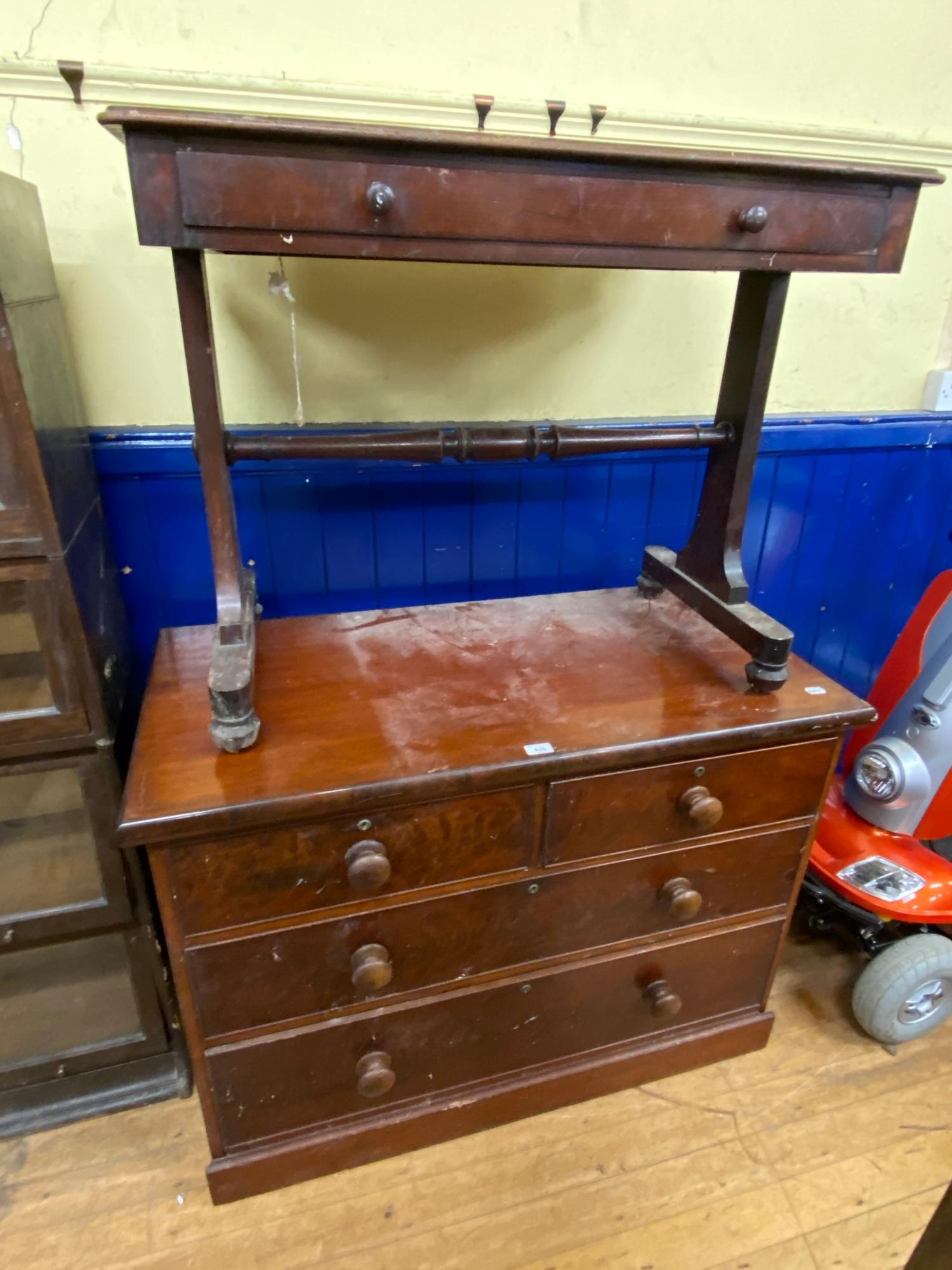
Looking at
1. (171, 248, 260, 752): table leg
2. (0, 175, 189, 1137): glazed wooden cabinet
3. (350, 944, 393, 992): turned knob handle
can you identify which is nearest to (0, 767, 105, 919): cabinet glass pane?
(0, 175, 189, 1137): glazed wooden cabinet

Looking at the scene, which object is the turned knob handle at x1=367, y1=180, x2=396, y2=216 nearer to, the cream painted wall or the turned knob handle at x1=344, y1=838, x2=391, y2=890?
the cream painted wall

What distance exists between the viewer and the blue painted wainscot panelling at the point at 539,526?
4.51 ft

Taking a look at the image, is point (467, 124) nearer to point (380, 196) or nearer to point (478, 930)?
point (380, 196)

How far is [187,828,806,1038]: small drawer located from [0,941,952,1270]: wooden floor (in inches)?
15.3

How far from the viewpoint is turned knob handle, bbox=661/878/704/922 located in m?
1.24

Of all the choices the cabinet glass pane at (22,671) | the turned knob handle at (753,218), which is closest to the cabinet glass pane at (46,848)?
the cabinet glass pane at (22,671)

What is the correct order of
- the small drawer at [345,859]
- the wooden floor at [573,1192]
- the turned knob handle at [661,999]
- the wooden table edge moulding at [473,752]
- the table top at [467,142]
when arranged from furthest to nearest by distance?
the turned knob handle at [661,999]
the wooden floor at [573,1192]
the small drawer at [345,859]
the wooden table edge moulding at [473,752]
the table top at [467,142]

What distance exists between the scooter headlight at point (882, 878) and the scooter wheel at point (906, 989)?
4.2 inches

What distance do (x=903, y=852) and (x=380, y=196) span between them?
1521mm

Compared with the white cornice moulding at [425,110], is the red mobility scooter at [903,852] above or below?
below

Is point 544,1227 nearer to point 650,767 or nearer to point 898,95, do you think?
point 650,767

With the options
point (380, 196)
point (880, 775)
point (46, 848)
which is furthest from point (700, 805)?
point (46, 848)

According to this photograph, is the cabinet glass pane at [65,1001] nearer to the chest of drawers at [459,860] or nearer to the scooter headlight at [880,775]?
the chest of drawers at [459,860]

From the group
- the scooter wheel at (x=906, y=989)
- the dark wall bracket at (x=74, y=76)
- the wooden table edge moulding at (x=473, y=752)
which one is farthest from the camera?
the scooter wheel at (x=906, y=989)
